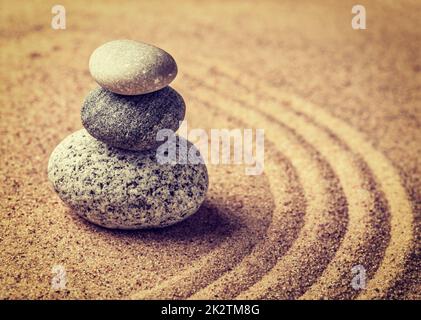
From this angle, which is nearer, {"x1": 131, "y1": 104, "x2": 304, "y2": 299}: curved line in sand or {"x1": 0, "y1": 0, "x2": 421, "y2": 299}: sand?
{"x1": 131, "y1": 104, "x2": 304, "y2": 299}: curved line in sand

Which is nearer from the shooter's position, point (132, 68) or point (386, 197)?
point (132, 68)

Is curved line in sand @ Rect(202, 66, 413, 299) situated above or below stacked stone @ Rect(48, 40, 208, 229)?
below

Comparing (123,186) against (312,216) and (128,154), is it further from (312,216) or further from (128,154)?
(312,216)

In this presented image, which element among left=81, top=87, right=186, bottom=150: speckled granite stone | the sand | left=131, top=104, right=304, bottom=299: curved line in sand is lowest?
left=131, top=104, right=304, bottom=299: curved line in sand

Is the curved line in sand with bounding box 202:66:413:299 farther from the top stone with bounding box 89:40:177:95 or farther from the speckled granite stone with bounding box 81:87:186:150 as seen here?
the top stone with bounding box 89:40:177:95

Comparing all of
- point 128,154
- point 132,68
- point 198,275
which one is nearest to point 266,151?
point 128,154

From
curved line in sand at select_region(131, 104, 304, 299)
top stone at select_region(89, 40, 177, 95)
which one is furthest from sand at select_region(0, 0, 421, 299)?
top stone at select_region(89, 40, 177, 95)

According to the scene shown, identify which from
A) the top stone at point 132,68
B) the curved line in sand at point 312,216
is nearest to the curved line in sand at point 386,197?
the curved line in sand at point 312,216
